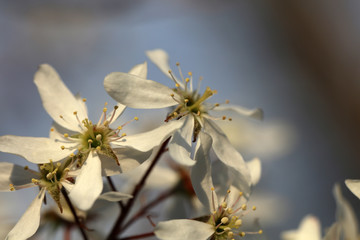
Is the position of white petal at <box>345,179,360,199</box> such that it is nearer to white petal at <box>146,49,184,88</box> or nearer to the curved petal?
white petal at <box>146,49,184,88</box>

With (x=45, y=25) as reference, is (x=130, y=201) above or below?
below

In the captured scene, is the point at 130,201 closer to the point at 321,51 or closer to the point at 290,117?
the point at 321,51

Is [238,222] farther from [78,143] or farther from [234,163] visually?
[78,143]

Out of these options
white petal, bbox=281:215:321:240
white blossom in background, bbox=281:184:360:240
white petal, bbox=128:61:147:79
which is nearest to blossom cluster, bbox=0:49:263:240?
white petal, bbox=128:61:147:79

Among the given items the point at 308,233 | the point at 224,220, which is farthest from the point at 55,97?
the point at 308,233

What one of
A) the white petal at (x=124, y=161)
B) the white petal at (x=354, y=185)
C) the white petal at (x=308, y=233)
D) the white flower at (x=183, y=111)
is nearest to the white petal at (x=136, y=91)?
the white flower at (x=183, y=111)

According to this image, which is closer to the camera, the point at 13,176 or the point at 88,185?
the point at 88,185

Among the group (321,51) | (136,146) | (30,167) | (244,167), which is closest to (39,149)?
(30,167)
